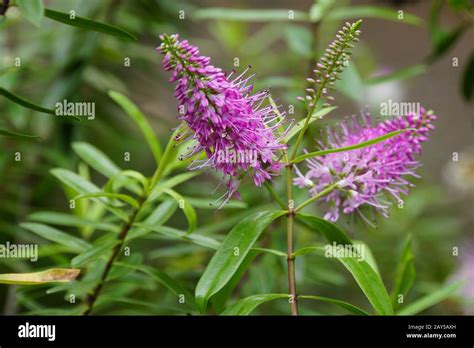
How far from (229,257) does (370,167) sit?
0.65 feet

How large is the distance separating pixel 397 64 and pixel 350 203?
59.3 inches

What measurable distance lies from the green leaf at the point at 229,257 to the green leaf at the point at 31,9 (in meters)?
0.31

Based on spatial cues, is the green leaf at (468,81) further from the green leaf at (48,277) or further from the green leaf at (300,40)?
the green leaf at (48,277)

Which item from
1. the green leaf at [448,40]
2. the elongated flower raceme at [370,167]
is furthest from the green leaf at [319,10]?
the elongated flower raceme at [370,167]

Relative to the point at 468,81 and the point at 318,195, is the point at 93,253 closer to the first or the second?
the point at 318,195

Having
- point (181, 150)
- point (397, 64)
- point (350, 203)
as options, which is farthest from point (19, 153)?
point (397, 64)

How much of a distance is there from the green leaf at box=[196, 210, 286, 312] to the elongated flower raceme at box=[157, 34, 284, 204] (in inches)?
1.7

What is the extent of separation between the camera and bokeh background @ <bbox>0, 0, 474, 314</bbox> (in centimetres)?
126

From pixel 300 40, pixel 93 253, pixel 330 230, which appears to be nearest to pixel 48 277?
pixel 93 253

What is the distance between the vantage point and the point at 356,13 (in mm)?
1347

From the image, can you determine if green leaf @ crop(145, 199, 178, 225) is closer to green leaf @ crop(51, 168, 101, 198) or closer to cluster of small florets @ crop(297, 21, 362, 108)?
green leaf @ crop(51, 168, 101, 198)

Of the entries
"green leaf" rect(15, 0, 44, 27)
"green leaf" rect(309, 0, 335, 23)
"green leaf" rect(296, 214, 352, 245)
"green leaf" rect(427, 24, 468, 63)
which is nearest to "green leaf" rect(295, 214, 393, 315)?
"green leaf" rect(296, 214, 352, 245)

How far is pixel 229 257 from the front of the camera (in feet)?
2.41
